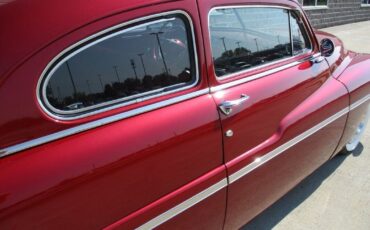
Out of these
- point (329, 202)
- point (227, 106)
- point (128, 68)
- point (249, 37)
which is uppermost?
point (128, 68)

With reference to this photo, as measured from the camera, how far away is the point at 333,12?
50.7ft

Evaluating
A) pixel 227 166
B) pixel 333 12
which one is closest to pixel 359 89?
pixel 227 166

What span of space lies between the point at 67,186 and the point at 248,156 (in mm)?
1102

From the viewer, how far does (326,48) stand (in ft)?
10.6

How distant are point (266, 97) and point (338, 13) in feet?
50.5

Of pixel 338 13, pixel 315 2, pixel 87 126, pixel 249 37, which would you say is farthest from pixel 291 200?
pixel 338 13

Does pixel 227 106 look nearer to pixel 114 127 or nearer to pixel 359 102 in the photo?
pixel 114 127

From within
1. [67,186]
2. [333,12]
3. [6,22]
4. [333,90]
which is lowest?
[333,12]

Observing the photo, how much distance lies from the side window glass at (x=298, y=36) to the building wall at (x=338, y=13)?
36.2ft

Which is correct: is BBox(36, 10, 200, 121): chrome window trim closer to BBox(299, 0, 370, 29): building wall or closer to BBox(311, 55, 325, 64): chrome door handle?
BBox(311, 55, 325, 64): chrome door handle

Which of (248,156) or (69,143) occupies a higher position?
(69,143)

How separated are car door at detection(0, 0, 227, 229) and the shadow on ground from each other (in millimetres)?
1015

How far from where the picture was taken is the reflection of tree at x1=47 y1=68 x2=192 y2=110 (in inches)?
60.9

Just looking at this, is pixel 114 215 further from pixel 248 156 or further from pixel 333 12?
pixel 333 12
